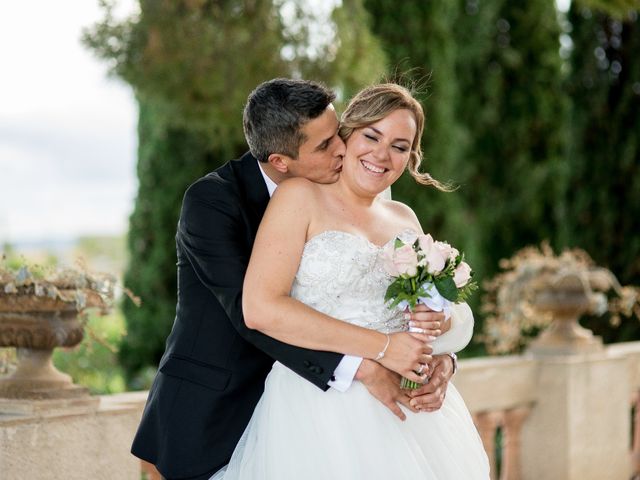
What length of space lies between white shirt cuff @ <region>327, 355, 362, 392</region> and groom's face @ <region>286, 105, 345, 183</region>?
22.5 inches

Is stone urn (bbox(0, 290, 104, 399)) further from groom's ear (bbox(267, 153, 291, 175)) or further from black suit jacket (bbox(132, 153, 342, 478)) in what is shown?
groom's ear (bbox(267, 153, 291, 175))

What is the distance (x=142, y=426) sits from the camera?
3.15 metres

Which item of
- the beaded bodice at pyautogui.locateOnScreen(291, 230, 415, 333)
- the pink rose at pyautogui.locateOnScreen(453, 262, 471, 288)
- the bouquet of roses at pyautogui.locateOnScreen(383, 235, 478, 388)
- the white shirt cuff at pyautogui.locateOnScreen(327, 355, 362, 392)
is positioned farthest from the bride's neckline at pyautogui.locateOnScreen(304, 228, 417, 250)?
the white shirt cuff at pyautogui.locateOnScreen(327, 355, 362, 392)

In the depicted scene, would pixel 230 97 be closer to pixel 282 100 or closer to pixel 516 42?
pixel 282 100

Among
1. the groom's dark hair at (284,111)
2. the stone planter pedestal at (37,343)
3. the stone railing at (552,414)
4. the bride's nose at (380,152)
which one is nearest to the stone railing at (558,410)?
the stone railing at (552,414)

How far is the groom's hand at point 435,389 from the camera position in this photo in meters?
3.03

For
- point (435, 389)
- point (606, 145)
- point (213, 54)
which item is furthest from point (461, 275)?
point (606, 145)

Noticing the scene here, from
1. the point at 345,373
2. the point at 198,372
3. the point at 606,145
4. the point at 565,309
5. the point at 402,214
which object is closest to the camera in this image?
the point at 345,373

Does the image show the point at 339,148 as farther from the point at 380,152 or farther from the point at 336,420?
the point at 336,420

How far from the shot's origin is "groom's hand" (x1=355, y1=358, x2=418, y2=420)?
2.91 meters

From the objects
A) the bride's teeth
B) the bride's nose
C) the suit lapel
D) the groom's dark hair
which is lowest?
the suit lapel

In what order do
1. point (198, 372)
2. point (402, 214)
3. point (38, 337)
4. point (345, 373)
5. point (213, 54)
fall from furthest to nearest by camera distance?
point (213, 54)
point (38, 337)
point (402, 214)
point (198, 372)
point (345, 373)

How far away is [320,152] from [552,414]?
325 centimetres

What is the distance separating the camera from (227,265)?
9.45 feet
